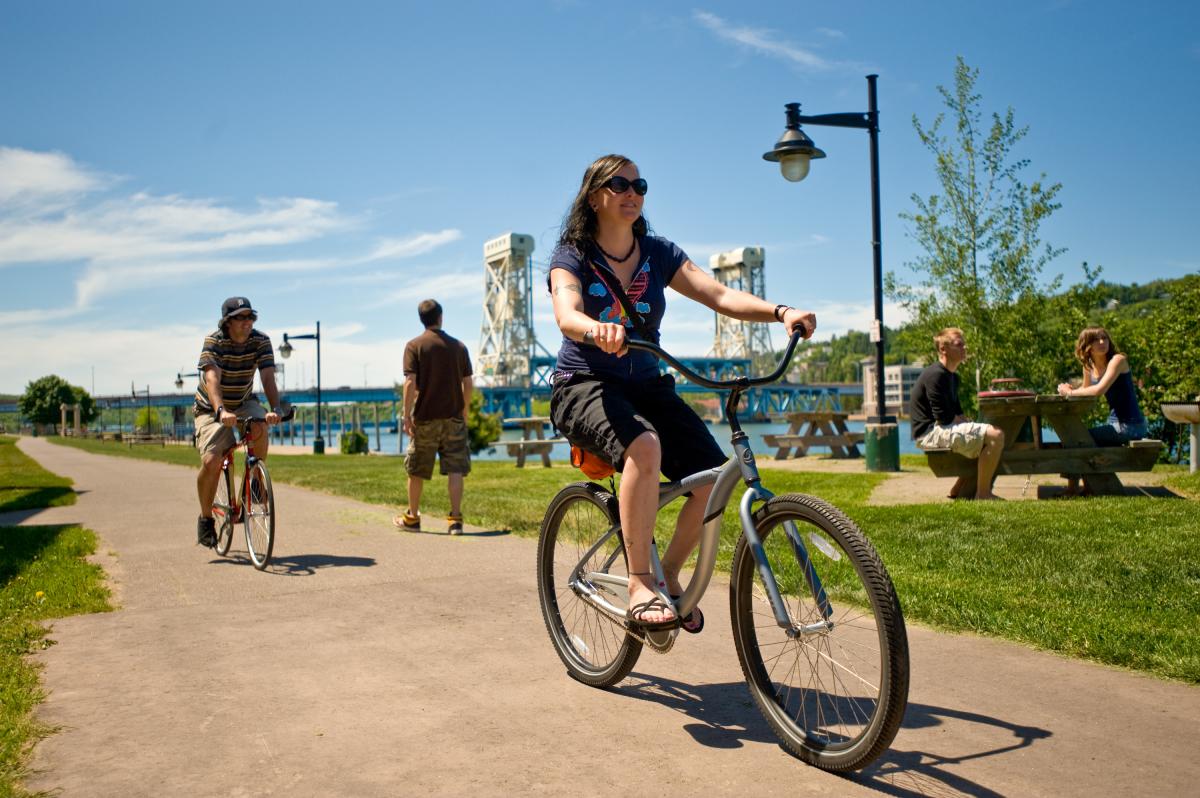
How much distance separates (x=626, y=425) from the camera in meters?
3.01

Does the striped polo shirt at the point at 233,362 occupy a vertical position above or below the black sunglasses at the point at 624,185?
A: below

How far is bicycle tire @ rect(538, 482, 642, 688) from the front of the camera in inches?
130

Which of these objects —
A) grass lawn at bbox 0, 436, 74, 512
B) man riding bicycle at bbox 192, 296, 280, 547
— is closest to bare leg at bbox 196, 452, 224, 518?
man riding bicycle at bbox 192, 296, 280, 547

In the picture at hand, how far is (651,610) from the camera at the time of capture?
2980mm

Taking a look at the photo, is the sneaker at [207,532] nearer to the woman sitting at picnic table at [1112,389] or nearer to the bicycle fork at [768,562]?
the bicycle fork at [768,562]

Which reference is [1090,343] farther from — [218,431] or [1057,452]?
[218,431]

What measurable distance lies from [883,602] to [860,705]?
1.21 feet

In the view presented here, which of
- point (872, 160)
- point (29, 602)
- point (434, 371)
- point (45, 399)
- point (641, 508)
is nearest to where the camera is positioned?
point (641, 508)

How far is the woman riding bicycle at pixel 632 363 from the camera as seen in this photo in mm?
2986

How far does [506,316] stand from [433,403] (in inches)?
4056

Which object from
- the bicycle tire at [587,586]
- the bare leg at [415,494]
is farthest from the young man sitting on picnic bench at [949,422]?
the bicycle tire at [587,586]

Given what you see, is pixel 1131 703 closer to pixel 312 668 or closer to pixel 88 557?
pixel 312 668

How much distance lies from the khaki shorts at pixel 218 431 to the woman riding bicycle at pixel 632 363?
361 centimetres

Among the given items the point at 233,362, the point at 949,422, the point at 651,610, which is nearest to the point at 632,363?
the point at 651,610
